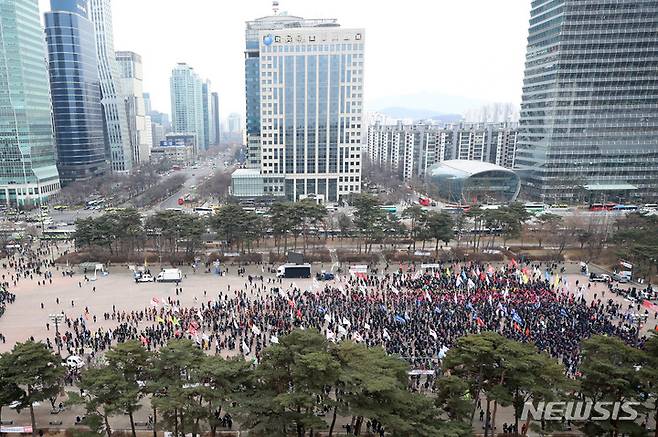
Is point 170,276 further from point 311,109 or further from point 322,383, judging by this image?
point 311,109

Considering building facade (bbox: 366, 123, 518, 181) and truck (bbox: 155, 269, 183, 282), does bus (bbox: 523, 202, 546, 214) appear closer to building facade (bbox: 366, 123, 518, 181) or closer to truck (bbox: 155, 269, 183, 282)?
building facade (bbox: 366, 123, 518, 181)

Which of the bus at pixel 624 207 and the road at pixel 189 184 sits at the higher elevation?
the bus at pixel 624 207

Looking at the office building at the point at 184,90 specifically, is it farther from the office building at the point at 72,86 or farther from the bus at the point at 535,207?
the bus at the point at 535,207

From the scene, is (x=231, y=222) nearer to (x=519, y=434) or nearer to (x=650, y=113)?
(x=519, y=434)

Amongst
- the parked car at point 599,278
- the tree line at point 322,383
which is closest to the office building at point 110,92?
the parked car at point 599,278

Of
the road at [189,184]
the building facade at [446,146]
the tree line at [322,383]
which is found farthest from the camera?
the building facade at [446,146]

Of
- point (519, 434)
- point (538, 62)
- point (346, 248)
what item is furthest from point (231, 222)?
point (538, 62)

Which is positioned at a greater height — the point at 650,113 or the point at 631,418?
the point at 650,113

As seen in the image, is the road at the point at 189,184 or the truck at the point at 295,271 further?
the road at the point at 189,184
